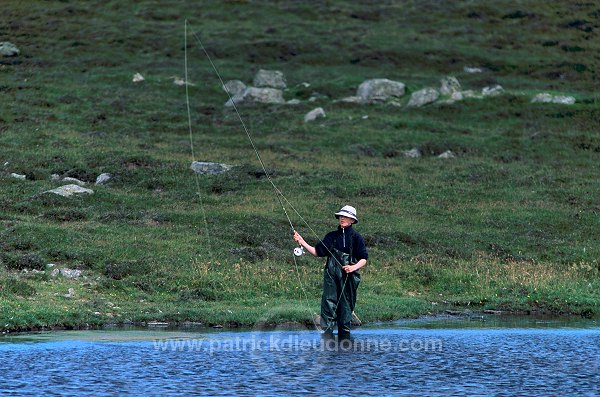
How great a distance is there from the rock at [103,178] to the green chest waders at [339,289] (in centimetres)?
2664

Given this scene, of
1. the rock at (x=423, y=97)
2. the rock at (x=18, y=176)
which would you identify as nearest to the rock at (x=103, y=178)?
the rock at (x=18, y=176)

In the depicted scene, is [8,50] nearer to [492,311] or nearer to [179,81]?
[179,81]

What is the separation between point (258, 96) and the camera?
229 ft

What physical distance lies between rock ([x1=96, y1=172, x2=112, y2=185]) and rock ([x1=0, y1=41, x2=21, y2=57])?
38769 mm

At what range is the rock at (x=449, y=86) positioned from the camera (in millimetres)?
70838

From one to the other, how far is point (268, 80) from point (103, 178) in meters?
31.2

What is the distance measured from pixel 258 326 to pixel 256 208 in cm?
1733

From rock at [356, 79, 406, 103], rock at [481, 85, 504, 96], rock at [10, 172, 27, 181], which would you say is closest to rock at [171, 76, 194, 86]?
rock at [356, 79, 406, 103]

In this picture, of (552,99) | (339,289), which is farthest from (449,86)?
(339,289)

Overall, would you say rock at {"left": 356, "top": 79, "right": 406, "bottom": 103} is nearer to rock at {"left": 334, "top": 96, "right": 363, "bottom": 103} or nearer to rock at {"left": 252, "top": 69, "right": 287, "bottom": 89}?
rock at {"left": 334, "top": 96, "right": 363, "bottom": 103}

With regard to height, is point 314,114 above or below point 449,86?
below

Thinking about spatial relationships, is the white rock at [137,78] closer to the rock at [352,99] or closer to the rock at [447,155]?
the rock at [352,99]

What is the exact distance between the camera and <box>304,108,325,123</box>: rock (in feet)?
211

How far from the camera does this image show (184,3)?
99.7 m
